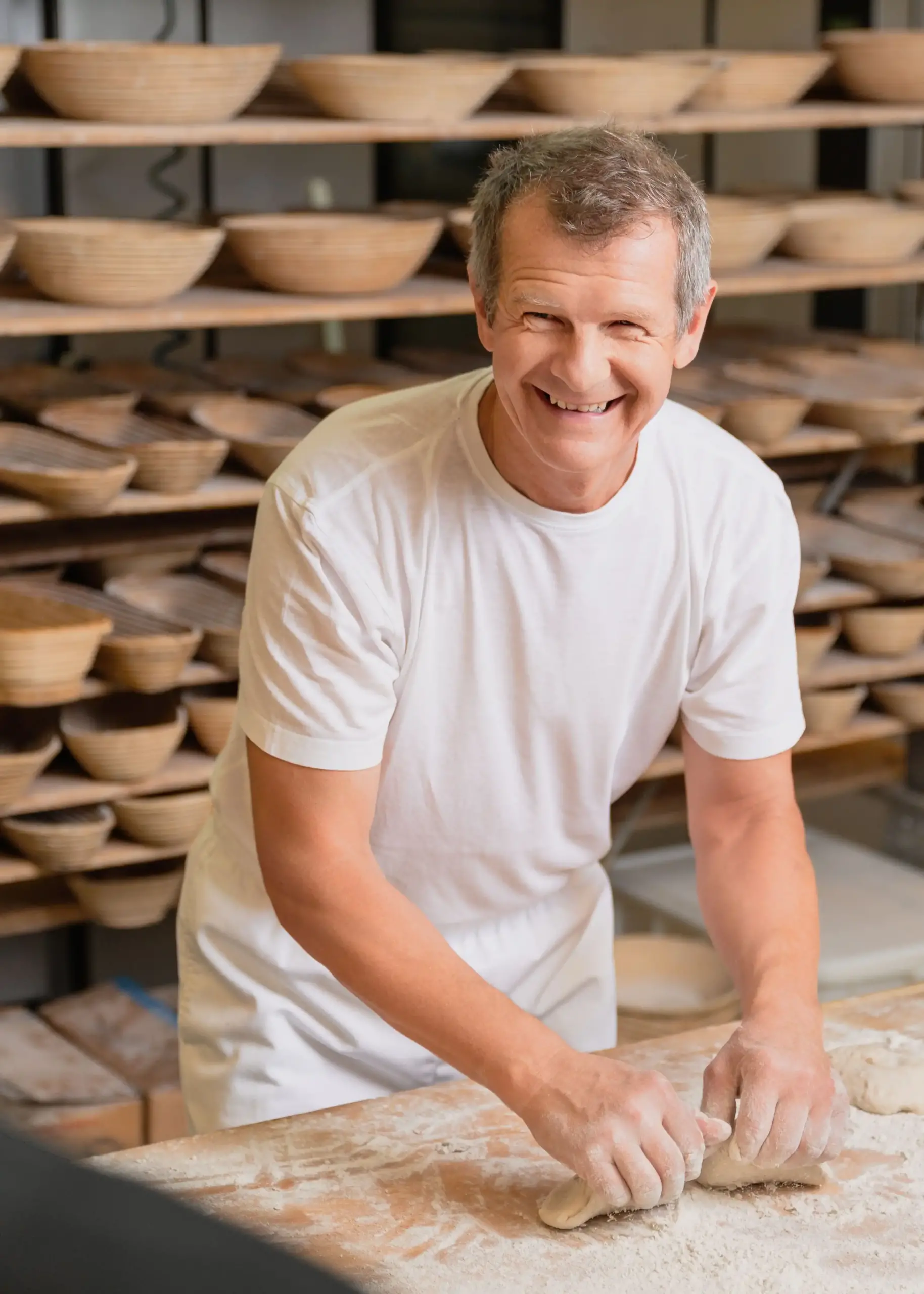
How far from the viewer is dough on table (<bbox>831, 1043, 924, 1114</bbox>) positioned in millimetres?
1520

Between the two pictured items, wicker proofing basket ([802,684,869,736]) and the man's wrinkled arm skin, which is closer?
the man's wrinkled arm skin

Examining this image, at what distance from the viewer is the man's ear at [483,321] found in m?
1.38

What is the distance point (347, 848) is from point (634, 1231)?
0.38m

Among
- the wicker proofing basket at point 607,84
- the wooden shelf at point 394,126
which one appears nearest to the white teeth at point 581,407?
the wooden shelf at point 394,126

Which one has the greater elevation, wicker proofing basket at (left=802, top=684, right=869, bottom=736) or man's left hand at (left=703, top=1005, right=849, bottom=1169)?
man's left hand at (left=703, top=1005, right=849, bottom=1169)

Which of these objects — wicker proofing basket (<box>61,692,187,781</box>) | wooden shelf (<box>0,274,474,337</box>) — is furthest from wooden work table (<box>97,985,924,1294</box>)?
wooden shelf (<box>0,274,474,337</box>)

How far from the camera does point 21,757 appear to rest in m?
2.53

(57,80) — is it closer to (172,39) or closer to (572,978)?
(172,39)

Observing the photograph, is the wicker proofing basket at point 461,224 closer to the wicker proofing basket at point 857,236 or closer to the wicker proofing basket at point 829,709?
the wicker proofing basket at point 857,236

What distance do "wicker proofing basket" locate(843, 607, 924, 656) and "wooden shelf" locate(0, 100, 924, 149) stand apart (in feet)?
2.99

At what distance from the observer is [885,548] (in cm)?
329

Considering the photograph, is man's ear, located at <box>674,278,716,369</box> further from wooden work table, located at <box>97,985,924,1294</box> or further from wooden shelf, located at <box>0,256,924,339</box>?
wooden shelf, located at <box>0,256,924,339</box>

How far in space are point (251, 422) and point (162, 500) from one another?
278 mm

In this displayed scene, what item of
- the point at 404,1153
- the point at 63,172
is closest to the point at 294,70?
the point at 63,172
